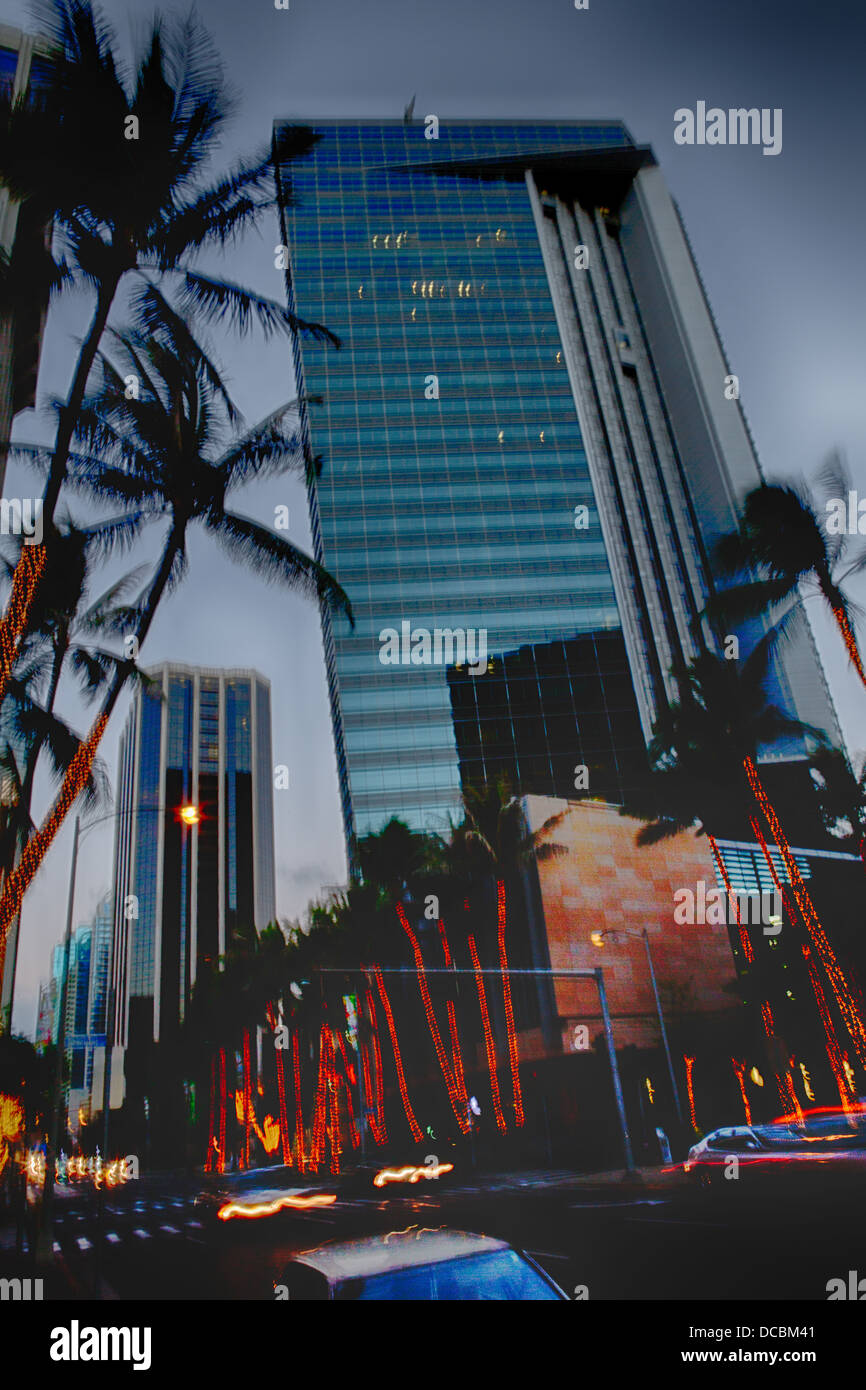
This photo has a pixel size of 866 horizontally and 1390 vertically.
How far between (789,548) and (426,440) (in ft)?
226

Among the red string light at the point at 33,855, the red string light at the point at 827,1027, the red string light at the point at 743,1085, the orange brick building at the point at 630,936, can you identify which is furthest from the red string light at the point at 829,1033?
the red string light at the point at 33,855

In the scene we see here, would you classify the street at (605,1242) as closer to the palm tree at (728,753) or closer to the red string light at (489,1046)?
the palm tree at (728,753)

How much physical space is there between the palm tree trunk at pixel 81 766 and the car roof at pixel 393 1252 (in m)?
7.58

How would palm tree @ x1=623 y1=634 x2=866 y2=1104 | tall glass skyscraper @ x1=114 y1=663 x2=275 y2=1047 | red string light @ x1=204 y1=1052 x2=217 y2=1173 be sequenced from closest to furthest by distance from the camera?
palm tree @ x1=623 y1=634 x2=866 y2=1104 → red string light @ x1=204 y1=1052 x2=217 y2=1173 → tall glass skyscraper @ x1=114 y1=663 x2=275 y2=1047

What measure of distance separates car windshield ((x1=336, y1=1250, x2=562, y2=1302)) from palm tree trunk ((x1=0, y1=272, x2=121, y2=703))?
8.43 metres

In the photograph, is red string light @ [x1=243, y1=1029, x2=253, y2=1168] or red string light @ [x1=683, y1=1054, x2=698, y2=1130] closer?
red string light @ [x1=683, y1=1054, x2=698, y2=1130]

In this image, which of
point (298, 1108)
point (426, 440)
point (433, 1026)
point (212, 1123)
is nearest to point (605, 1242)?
point (433, 1026)

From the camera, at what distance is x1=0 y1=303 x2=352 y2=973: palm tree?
14.2m

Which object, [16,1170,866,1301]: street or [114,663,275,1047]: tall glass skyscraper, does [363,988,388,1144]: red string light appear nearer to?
[16,1170,866,1301]: street

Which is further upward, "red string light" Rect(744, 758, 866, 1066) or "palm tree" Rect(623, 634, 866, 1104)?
"palm tree" Rect(623, 634, 866, 1104)

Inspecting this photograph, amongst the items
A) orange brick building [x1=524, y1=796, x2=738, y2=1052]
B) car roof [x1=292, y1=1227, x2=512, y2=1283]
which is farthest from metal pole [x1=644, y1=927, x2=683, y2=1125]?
car roof [x1=292, y1=1227, x2=512, y2=1283]

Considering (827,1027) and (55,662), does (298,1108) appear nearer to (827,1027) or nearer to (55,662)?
(827,1027)
